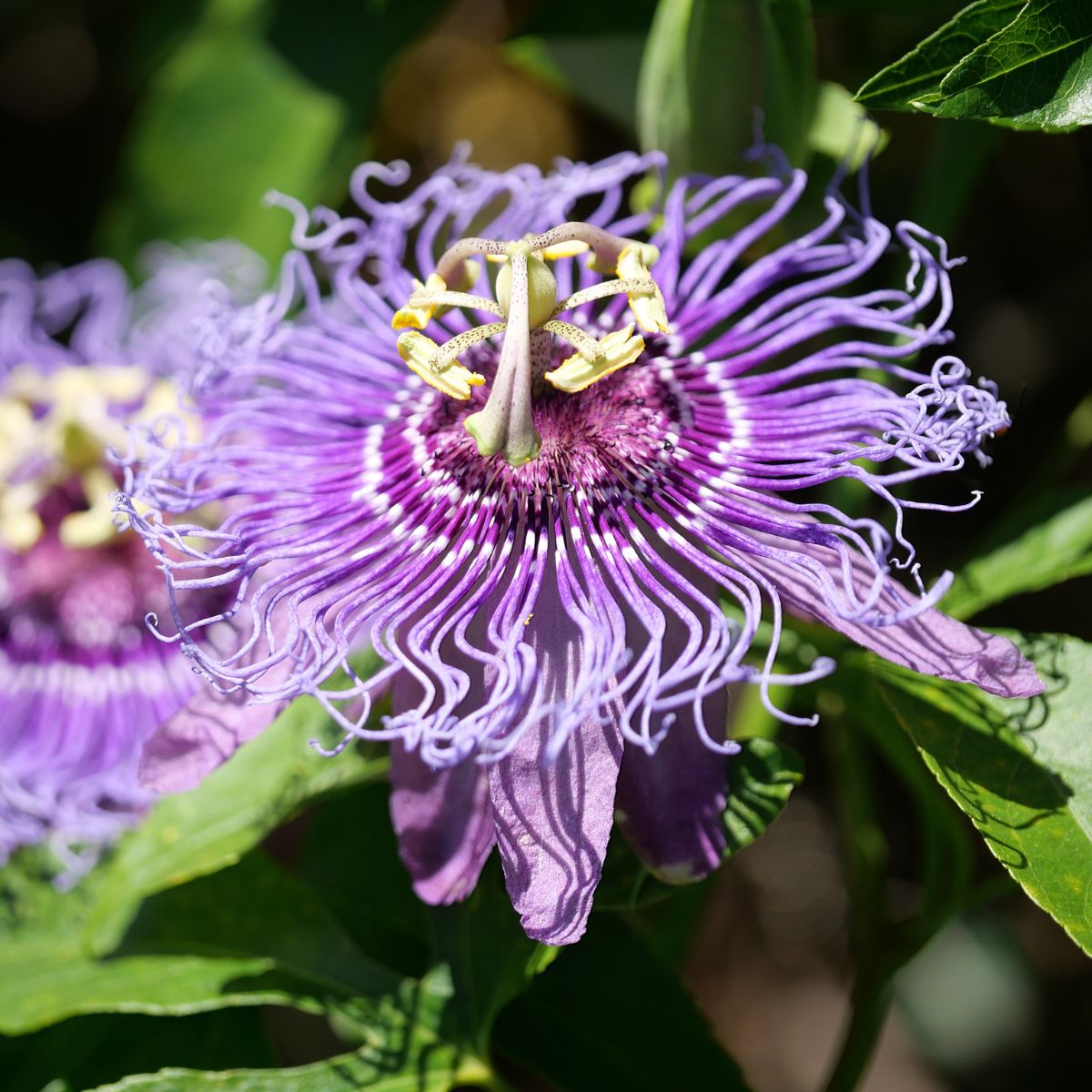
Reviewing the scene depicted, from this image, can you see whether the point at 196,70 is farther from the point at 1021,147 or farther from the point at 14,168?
the point at 1021,147

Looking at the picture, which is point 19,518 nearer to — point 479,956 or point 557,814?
point 479,956

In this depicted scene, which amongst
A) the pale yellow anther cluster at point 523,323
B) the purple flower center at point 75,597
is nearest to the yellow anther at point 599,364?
the pale yellow anther cluster at point 523,323

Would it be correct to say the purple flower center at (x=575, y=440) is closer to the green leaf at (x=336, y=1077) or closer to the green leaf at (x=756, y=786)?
the green leaf at (x=756, y=786)

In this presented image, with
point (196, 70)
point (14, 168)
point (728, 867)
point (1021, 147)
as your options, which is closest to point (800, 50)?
point (1021, 147)

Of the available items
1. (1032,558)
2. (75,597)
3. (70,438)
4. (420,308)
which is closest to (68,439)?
(70,438)

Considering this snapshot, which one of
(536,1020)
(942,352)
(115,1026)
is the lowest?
(115,1026)

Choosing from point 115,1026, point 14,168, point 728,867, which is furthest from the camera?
point 14,168

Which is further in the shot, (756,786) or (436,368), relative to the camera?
(436,368)

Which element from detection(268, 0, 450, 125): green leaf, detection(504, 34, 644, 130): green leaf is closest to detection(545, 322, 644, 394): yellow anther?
detection(504, 34, 644, 130): green leaf
